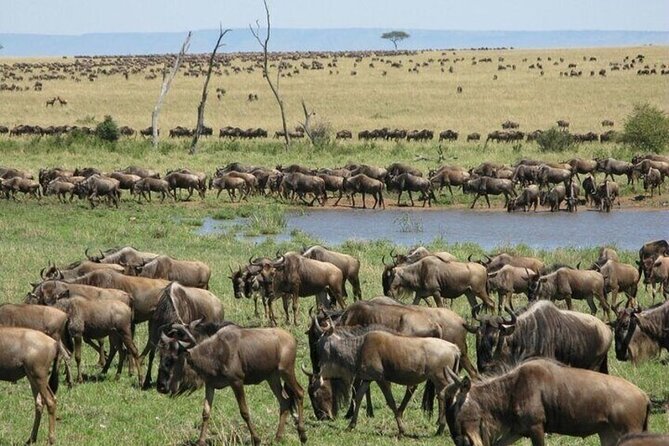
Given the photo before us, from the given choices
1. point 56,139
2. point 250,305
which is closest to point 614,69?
point 56,139

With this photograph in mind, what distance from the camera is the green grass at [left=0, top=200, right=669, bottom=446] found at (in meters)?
9.87

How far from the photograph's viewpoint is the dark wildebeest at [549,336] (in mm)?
10383

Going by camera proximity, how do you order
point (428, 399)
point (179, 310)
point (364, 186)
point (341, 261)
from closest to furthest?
point (428, 399) < point (179, 310) < point (341, 261) < point (364, 186)

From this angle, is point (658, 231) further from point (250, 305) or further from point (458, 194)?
point (250, 305)

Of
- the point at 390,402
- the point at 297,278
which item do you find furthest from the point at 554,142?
the point at 390,402

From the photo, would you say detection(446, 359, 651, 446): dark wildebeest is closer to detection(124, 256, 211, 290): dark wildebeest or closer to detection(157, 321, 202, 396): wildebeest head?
detection(157, 321, 202, 396): wildebeest head

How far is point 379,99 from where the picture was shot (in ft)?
194

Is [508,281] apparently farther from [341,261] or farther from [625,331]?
[625,331]

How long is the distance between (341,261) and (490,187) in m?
14.3

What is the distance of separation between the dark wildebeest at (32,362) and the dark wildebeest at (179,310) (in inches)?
82.8

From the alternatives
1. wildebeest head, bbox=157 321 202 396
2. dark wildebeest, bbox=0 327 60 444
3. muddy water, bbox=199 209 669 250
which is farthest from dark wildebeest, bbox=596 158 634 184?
dark wildebeest, bbox=0 327 60 444

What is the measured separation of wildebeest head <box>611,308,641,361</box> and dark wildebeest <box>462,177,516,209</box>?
59.1 ft

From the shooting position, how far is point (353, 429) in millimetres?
10031

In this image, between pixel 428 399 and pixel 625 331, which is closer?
pixel 428 399
